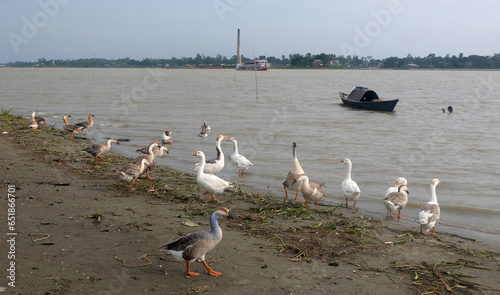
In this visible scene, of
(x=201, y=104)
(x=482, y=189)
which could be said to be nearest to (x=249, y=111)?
(x=201, y=104)

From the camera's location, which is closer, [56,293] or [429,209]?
[56,293]

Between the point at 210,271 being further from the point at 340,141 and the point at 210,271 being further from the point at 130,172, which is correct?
the point at 340,141

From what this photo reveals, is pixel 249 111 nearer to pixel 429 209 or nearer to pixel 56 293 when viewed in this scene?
pixel 429 209

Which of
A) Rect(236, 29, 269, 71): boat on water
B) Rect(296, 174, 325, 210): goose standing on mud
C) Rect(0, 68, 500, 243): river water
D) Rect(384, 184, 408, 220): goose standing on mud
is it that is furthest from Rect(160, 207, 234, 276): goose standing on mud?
Rect(236, 29, 269, 71): boat on water

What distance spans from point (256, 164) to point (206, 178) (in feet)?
18.8

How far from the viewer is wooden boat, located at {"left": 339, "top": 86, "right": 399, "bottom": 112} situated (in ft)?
111

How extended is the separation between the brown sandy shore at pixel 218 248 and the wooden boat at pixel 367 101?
24771 millimetres

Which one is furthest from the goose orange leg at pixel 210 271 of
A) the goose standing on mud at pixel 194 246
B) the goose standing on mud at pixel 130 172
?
the goose standing on mud at pixel 130 172

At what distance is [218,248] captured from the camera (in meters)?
7.09

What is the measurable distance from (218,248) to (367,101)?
31.3m

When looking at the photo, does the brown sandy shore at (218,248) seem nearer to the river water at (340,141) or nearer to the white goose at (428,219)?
the white goose at (428,219)

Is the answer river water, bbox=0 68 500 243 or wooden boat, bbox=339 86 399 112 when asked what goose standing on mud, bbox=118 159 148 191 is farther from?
wooden boat, bbox=339 86 399 112

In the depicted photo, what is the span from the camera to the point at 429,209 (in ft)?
29.9

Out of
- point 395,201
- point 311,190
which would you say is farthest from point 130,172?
point 395,201
